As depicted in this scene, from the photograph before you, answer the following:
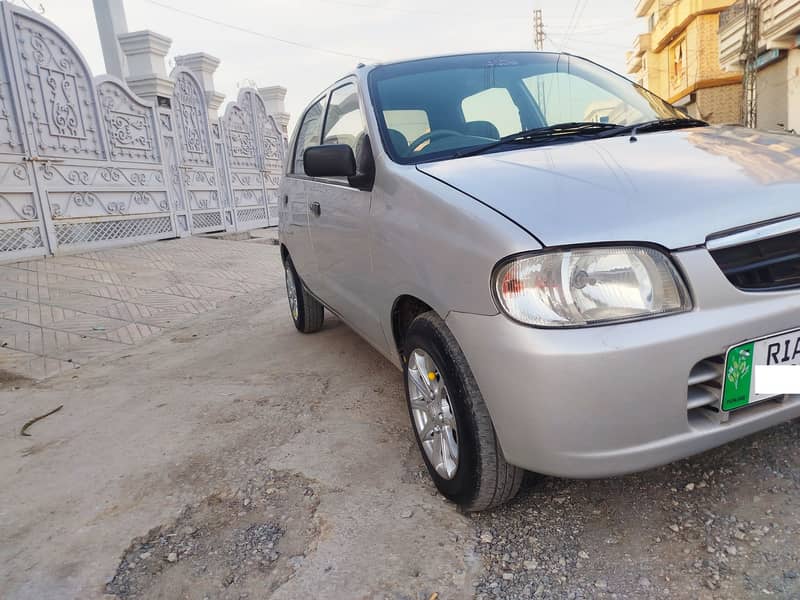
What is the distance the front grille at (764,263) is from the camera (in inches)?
60.2

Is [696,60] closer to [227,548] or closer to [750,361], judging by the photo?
[750,361]

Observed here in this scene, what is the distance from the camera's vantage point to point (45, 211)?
24.3 feet

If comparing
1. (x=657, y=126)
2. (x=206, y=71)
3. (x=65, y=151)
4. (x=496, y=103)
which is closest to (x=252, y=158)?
(x=206, y=71)

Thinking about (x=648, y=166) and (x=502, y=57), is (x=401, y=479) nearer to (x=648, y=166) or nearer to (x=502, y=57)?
(x=648, y=166)

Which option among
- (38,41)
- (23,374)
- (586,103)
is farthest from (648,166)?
(38,41)

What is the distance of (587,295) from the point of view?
4.98ft

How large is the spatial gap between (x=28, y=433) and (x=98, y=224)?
19.7 feet

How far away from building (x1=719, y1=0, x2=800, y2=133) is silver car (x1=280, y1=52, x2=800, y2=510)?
501 inches

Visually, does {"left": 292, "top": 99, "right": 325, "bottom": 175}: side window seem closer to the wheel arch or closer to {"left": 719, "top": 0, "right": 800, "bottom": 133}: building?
the wheel arch

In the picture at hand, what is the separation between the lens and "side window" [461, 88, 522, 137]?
2508mm

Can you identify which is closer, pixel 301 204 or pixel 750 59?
pixel 301 204

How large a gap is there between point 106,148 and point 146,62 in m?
2.28

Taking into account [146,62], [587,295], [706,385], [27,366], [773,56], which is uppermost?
[146,62]

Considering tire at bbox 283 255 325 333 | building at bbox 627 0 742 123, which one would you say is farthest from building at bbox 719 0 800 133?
tire at bbox 283 255 325 333
